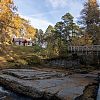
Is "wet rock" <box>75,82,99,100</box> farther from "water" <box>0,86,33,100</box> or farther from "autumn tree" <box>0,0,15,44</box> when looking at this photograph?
"autumn tree" <box>0,0,15,44</box>

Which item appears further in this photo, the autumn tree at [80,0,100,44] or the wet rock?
the autumn tree at [80,0,100,44]

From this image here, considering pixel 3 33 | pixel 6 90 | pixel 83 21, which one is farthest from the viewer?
pixel 83 21

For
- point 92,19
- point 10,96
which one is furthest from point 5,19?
point 10,96

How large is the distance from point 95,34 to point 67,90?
1283 inches

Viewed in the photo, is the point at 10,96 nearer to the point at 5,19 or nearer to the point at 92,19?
the point at 5,19

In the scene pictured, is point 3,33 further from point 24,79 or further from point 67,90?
point 67,90

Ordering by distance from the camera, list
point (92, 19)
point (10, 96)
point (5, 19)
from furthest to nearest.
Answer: point (92, 19) → point (5, 19) → point (10, 96)

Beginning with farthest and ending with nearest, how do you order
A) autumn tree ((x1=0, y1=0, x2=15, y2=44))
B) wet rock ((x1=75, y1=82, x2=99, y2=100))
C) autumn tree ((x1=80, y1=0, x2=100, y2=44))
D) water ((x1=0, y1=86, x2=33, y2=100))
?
autumn tree ((x1=80, y1=0, x2=100, y2=44)) < autumn tree ((x1=0, y1=0, x2=15, y2=44)) < water ((x1=0, y1=86, x2=33, y2=100)) < wet rock ((x1=75, y1=82, x2=99, y2=100))

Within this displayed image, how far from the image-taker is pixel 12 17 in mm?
43406

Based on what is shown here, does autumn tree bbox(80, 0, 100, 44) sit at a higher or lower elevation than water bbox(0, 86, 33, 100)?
higher

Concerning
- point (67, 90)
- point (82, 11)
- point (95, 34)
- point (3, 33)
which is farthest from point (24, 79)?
point (82, 11)

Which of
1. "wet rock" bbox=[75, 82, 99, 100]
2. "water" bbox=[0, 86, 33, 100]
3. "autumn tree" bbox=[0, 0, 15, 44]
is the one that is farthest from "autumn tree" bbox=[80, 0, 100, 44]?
"water" bbox=[0, 86, 33, 100]

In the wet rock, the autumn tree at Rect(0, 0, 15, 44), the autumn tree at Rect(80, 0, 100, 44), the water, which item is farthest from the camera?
the autumn tree at Rect(80, 0, 100, 44)

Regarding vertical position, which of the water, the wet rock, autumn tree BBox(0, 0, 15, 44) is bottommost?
the water
